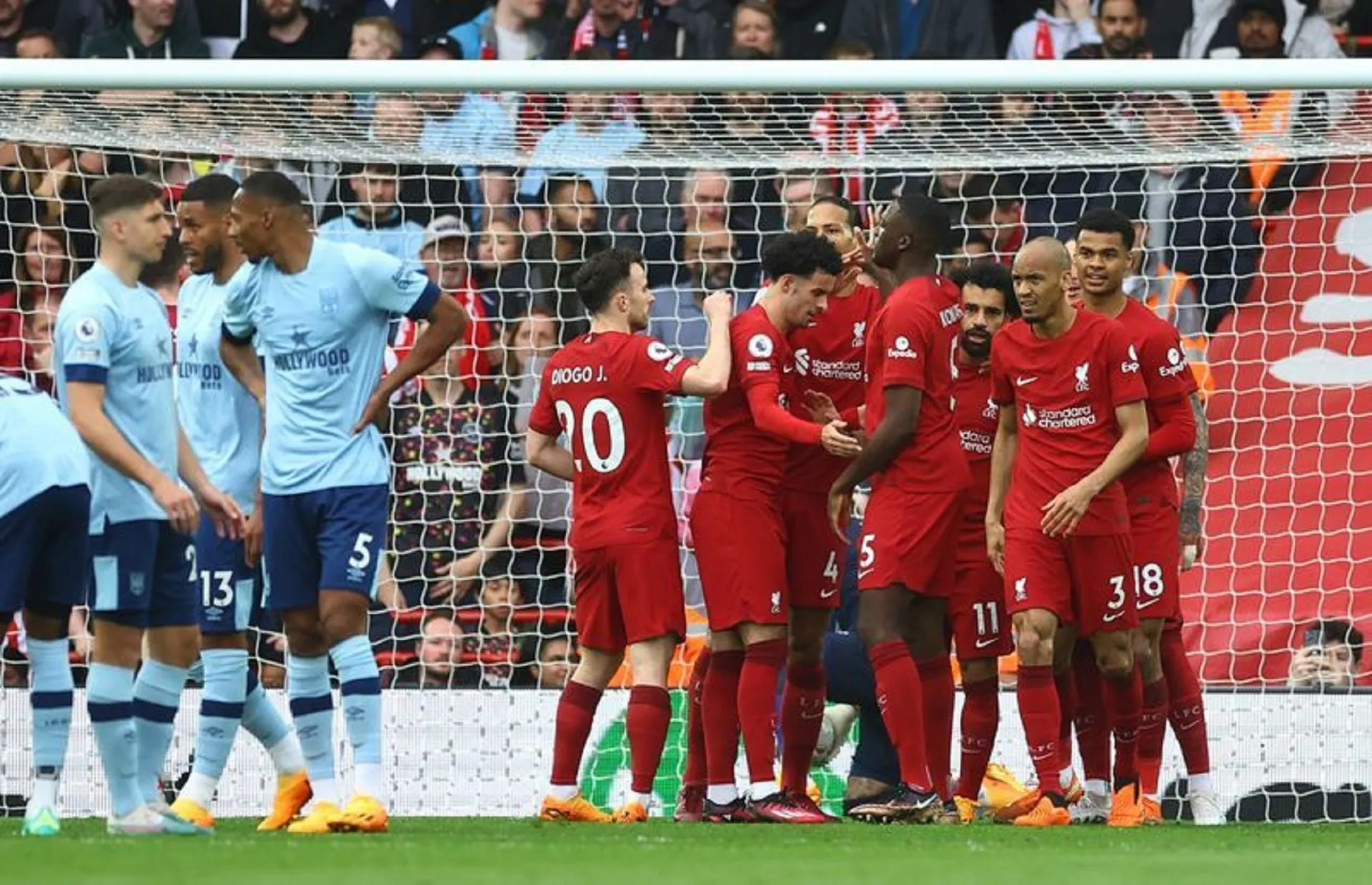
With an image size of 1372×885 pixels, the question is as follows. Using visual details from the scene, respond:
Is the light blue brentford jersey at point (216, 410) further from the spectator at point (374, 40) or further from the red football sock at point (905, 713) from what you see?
the spectator at point (374, 40)

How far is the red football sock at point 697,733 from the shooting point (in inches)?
366

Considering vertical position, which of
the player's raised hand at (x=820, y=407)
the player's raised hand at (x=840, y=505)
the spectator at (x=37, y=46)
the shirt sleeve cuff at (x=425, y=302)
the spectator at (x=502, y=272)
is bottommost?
the player's raised hand at (x=840, y=505)

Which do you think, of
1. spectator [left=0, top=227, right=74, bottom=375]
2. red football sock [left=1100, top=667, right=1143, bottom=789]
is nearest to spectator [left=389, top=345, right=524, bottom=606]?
spectator [left=0, top=227, right=74, bottom=375]

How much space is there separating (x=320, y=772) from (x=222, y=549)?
1.17 m

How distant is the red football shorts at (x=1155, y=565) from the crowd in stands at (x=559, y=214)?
8.14 ft

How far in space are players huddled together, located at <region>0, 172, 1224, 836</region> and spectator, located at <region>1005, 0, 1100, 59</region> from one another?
481cm

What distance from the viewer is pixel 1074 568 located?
28.6 feet

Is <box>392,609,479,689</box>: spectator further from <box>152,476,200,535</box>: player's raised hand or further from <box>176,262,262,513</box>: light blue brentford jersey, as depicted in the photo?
<box>152,476,200,535</box>: player's raised hand

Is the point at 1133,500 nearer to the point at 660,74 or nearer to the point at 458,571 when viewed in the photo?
the point at 660,74

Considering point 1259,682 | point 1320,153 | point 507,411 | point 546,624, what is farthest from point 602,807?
point 1320,153

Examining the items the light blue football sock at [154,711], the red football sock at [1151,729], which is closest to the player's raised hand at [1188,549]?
the red football sock at [1151,729]

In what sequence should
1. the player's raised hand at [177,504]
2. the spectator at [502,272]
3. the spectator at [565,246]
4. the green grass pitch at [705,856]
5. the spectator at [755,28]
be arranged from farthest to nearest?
the spectator at [755,28]
the spectator at [565,246]
the spectator at [502,272]
the player's raised hand at [177,504]
the green grass pitch at [705,856]

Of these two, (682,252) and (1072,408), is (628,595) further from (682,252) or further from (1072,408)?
(682,252)

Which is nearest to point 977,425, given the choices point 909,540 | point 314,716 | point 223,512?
point 909,540
